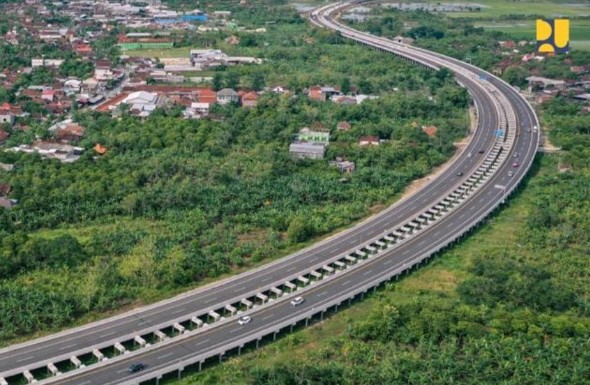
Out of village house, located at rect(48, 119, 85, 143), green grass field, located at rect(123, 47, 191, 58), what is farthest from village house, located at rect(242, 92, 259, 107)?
green grass field, located at rect(123, 47, 191, 58)

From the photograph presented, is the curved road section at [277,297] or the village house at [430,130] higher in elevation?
the village house at [430,130]

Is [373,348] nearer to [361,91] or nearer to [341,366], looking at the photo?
[341,366]

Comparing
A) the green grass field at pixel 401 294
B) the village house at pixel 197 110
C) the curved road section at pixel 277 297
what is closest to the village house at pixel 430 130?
the curved road section at pixel 277 297

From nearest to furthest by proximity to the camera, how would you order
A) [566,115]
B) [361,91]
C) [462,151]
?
[462,151]
[566,115]
[361,91]

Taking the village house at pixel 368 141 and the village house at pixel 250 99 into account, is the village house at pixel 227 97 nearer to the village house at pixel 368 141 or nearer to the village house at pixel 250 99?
the village house at pixel 250 99

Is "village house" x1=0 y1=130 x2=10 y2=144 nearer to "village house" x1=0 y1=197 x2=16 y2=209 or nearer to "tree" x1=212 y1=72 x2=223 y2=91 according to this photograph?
"village house" x1=0 y1=197 x2=16 y2=209

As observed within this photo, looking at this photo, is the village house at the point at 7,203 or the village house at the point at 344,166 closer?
the village house at the point at 7,203

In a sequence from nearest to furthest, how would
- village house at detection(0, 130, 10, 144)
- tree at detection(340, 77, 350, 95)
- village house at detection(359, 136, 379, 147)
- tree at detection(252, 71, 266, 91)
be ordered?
village house at detection(0, 130, 10, 144) < village house at detection(359, 136, 379, 147) < tree at detection(340, 77, 350, 95) < tree at detection(252, 71, 266, 91)

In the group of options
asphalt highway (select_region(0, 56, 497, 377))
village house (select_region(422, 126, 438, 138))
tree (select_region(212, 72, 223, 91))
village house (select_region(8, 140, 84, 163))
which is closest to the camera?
asphalt highway (select_region(0, 56, 497, 377))

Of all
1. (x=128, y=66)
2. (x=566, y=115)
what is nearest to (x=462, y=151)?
(x=566, y=115)
